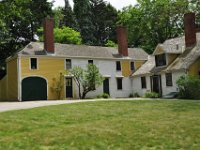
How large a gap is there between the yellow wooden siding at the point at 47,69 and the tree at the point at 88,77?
5.50 feet

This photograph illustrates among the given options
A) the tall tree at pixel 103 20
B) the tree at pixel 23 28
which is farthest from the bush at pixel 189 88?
the tall tree at pixel 103 20

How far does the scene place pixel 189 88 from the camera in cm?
2917

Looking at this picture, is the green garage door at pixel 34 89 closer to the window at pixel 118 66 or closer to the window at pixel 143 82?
the window at pixel 118 66

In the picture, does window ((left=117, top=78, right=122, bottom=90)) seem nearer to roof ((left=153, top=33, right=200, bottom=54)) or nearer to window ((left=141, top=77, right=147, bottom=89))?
window ((left=141, top=77, right=147, bottom=89))

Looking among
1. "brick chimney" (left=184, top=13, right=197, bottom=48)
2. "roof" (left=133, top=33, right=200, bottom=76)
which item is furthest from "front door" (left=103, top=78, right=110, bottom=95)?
"brick chimney" (left=184, top=13, right=197, bottom=48)

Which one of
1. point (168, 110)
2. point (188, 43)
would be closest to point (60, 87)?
point (188, 43)

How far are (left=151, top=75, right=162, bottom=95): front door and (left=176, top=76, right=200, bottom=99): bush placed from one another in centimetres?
732

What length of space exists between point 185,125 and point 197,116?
2.37m

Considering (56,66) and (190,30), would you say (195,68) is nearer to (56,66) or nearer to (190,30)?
(190,30)

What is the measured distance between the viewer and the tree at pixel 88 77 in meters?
38.7

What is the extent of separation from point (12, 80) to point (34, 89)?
12.4ft

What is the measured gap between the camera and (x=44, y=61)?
39.0 metres

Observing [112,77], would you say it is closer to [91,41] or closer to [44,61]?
[44,61]

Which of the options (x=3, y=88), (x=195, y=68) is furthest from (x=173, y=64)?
(x=3, y=88)
